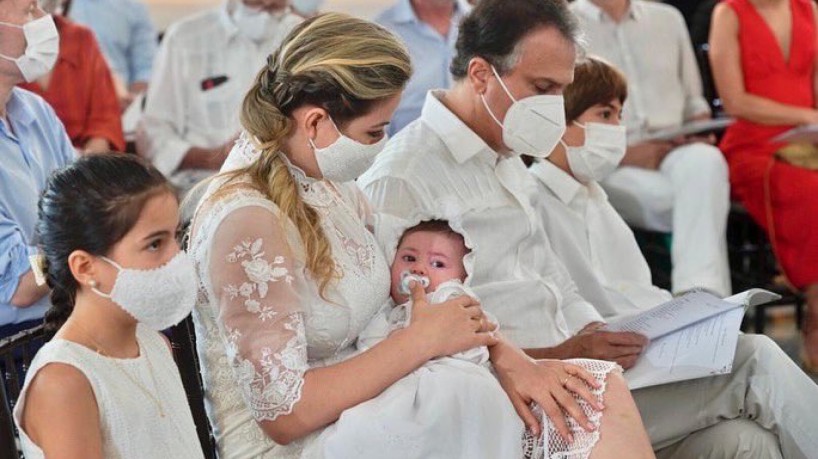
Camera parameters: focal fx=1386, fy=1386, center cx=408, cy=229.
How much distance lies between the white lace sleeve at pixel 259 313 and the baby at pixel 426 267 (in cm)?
24

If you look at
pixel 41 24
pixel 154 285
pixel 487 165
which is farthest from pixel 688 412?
pixel 41 24

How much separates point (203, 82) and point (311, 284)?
2.24 metres

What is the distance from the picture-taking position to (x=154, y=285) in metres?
1.97

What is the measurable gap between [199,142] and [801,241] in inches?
73.9

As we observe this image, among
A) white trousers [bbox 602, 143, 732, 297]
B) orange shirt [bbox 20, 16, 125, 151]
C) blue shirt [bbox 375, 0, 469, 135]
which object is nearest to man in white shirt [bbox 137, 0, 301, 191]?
orange shirt [bbox 20, 16, 125, 151]

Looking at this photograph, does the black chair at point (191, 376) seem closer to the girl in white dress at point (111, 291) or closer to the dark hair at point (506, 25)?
the girl in white dress at point (111, 291)

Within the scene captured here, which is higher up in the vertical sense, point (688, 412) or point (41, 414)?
point (41, 414)

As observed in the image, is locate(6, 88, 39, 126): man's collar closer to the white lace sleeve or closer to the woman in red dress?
the white lace sleeve

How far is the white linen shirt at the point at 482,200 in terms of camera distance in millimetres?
2746

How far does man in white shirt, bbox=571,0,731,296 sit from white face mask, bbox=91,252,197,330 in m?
2.01

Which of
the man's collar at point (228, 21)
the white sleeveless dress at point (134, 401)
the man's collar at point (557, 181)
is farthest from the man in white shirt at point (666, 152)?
the white sleeveless dress at point (134, 401)

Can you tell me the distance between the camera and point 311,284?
223cm

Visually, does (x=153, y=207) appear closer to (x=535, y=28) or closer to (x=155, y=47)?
(x=535, y=28)

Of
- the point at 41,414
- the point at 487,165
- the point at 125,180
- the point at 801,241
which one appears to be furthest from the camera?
the point at 801,241
